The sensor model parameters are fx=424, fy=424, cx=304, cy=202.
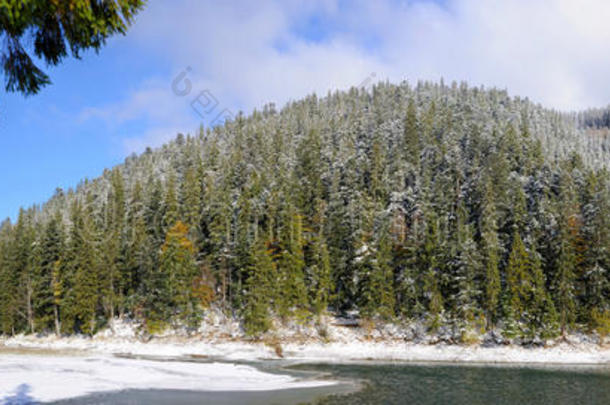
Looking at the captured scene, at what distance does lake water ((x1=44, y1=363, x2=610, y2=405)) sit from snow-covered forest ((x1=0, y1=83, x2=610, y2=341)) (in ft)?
46.9

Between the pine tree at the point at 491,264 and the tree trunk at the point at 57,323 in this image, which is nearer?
the pine tree at the point at 491,264

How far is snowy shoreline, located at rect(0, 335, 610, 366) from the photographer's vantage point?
4981 centimetres

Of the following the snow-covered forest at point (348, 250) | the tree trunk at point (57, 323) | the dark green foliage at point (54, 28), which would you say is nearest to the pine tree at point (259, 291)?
the snow-covered forest at point (348, 250)

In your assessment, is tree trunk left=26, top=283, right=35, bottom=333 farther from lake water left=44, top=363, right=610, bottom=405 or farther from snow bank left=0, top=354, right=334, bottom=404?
lake water left=44, top=363, right=610, bottom=405

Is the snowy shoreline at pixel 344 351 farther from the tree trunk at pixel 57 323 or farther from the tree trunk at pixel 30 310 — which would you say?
the tree trunk at pixel 30 310

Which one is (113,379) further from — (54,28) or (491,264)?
(491,264)

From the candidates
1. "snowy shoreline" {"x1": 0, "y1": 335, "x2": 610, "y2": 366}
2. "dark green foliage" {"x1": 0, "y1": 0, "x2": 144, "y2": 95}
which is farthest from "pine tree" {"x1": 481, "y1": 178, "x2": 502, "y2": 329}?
"dark green foliage" {"x1": 0, "y1": 0, "x2": 144, "y2": 95}

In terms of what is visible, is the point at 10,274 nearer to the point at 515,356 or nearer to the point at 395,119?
the point at 515,356

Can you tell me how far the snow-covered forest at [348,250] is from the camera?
5506cm

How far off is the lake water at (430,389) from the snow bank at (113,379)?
6.70 feet

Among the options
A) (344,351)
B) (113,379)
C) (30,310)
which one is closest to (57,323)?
(30,310)

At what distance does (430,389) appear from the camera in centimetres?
3034

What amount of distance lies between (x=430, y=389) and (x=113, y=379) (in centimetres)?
2242

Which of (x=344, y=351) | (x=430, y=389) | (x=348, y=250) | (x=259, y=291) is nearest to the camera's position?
(x=430, y=389)
